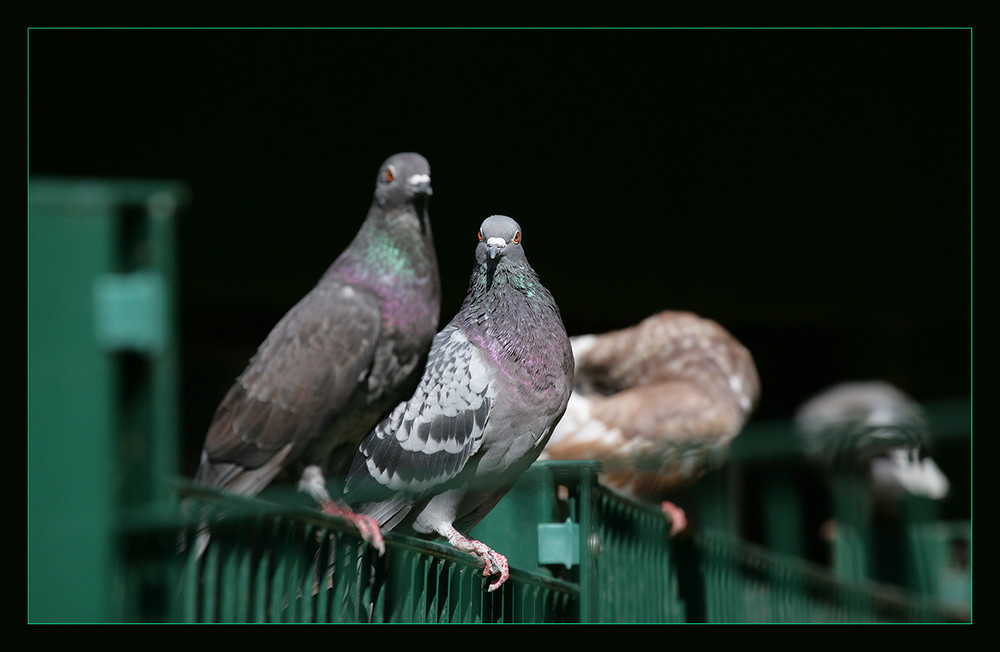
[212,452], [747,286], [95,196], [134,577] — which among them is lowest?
[134,577]

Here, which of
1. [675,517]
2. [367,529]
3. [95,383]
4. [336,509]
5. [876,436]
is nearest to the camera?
[95,383]

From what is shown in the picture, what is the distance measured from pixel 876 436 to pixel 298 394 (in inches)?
81.7

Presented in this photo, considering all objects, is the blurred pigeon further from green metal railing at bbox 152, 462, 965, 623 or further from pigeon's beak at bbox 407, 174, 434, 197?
pigeon's beak at bbox 407, 174, 434, 197

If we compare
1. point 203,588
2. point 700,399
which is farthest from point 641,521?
point 203,588

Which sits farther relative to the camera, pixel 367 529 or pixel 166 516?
pixel 367 529

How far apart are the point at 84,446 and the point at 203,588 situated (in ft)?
1.11

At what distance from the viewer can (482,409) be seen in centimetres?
232

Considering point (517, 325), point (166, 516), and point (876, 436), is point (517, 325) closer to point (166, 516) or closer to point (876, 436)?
point (166, 516)

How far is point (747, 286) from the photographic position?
16.8 ft

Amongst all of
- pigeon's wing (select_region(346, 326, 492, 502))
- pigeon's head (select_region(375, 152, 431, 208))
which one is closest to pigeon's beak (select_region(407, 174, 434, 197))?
pigeon's head (select_region(375, 152, 431, 208))

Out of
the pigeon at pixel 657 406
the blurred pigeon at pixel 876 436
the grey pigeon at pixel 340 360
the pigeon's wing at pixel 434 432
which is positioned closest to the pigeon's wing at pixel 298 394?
the grey pigeon at pixel 340 360

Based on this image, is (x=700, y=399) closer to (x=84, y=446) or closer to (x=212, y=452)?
(x=212, y=452)

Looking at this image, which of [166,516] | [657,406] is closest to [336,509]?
[166,516]

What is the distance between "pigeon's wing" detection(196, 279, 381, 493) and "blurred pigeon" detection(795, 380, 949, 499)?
903 millimetres
